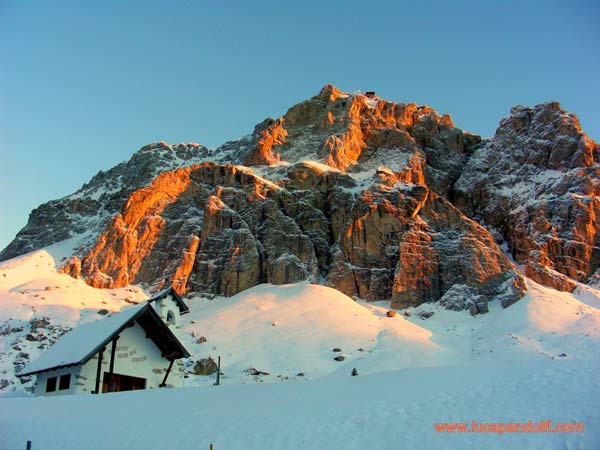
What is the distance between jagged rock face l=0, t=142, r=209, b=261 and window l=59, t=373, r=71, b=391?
5892 centimetres

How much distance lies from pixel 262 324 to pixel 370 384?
38.8 metres

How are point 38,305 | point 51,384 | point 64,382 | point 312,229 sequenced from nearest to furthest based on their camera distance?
1. point 64,382
2. point 51,384
3. point 38,305
4. point 312,229

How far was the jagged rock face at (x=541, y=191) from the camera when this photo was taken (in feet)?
248

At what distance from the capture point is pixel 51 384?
26.6 meters

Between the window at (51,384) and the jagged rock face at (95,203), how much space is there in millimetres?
58130

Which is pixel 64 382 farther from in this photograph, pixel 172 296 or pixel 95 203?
pixel 95 203

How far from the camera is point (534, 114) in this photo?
9950 cm

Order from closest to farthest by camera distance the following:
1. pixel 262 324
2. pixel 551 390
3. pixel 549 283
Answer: pixel 551 390
pixel 262 324
pixel 549 283

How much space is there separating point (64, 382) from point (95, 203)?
79833 millimetres

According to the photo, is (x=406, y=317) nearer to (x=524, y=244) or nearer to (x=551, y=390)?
(x=524, y=244)

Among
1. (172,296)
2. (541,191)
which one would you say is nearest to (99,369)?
(172,296)

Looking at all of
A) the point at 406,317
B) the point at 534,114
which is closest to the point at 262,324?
the point at 406,317

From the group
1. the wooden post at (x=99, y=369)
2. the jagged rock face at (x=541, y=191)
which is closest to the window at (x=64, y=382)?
the wooden post at (x=99, y=369)

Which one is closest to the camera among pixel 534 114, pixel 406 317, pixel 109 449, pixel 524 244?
pixel 109 449
